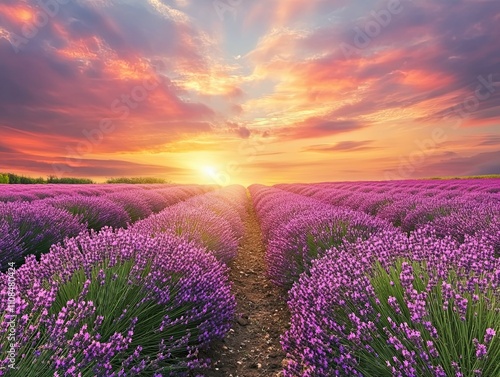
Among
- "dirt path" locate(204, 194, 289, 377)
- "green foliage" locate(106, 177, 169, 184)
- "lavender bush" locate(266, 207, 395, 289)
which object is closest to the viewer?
"dirt path" locate(204, 194, 289, 377)

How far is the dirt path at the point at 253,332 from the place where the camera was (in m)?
3.51

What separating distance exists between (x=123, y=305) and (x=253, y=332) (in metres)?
2.17

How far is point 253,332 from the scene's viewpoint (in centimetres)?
437

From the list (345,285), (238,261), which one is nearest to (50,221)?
(238,261)

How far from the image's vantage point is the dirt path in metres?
3.51

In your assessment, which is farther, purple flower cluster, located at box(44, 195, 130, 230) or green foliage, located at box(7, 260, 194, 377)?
purple flower cluster, located at box(44, 195, 130, 230)

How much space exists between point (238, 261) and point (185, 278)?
5229 mm

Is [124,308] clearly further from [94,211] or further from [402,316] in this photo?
[94,211]

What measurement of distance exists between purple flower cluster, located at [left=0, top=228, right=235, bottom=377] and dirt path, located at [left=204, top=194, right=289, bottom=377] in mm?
545

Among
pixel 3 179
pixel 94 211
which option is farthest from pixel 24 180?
pixel 94 211

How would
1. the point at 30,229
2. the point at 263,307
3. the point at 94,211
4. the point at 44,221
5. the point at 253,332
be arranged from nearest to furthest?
the point at 253,332, the point at 263,307, the point at 30,229, the point at 44,221, the point at 94,211

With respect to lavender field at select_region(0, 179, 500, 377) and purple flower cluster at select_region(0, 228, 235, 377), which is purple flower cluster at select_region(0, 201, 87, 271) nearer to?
lavender field at select_region(0, 179, 500, 377)

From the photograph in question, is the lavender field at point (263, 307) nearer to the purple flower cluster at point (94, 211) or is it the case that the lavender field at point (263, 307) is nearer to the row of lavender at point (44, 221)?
the row of lavender at point (44, 221)

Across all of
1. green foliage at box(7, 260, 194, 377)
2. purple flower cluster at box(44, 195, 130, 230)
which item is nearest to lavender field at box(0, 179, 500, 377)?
green foliage at box(7, 260, 194, 377)
